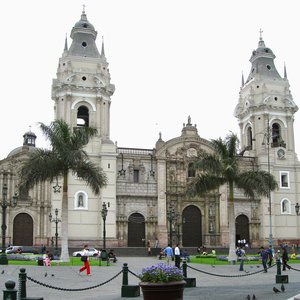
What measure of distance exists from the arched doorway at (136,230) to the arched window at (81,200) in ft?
16.4

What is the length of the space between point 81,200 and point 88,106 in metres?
9.78

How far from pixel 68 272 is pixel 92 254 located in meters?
17.3

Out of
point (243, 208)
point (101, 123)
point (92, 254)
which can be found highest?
point (101, 123)

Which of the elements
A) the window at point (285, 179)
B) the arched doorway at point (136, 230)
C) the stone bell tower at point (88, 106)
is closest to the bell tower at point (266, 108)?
the window at point (285, 179)

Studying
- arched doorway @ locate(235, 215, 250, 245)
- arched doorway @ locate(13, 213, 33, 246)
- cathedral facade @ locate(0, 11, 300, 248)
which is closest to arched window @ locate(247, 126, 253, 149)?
cathedral facade @ locate(0, 11, 300, 248)

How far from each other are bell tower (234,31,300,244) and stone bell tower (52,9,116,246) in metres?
16.8

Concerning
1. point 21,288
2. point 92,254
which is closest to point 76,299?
point 21,288

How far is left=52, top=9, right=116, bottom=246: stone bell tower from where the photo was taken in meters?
52.6

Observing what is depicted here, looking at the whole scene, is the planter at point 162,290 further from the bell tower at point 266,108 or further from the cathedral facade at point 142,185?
the bell tower at point 266,108

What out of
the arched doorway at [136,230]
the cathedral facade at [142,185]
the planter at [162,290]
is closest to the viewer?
the planter at [162,290]

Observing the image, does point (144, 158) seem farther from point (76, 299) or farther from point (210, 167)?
point (76, 299)

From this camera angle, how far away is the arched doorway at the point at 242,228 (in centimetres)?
5821

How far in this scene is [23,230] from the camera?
52.0 m

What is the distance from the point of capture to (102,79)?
56250mm
